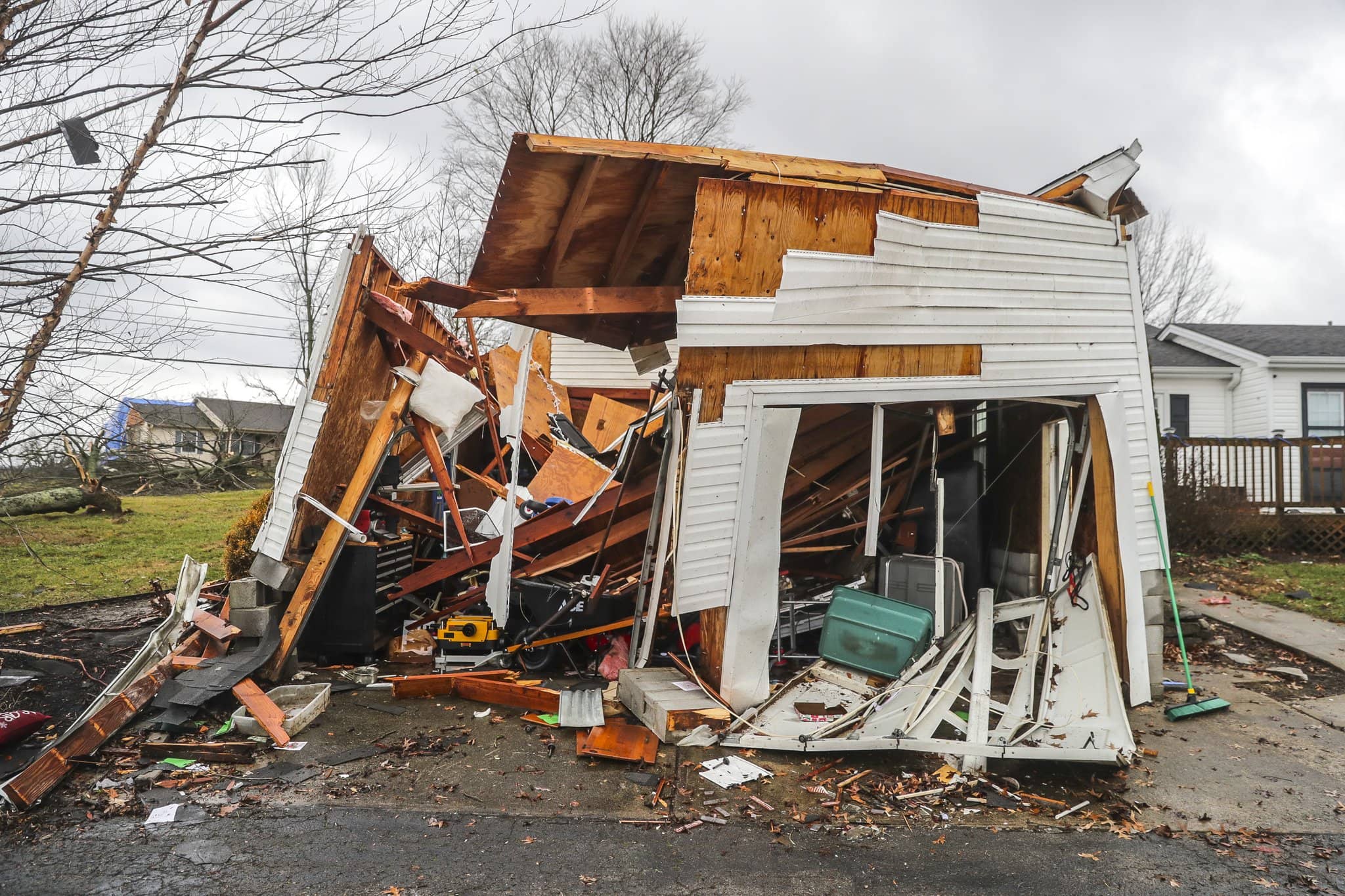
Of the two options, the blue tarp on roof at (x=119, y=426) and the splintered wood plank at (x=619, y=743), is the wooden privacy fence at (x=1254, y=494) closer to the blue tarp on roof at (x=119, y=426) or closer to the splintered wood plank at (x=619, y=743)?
the splintered wood plank at (x=619, y=743)

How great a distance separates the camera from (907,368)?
5816mm

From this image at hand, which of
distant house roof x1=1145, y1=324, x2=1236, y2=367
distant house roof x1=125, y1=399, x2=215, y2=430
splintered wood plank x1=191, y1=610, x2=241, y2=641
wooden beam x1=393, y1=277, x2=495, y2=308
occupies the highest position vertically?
distant house roof x1=1145, y1=324, x2=1236, y2=367

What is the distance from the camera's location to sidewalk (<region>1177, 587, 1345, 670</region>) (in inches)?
300

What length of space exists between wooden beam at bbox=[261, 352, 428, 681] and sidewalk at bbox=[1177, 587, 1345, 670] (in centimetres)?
830

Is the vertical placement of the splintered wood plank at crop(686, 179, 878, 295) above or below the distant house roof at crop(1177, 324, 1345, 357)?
below

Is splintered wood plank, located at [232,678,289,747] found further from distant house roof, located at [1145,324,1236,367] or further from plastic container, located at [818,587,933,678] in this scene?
distant house roof, located at [1145,324,1236,367]

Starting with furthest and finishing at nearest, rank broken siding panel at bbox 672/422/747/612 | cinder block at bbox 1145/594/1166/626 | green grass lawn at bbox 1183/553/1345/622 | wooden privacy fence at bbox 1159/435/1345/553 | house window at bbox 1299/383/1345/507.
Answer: house window at bbox 1299/383/1345/507 < wooden privacy fence at bbox 1159/435/1345/553 < green grass lawn at bbox 1183/553/1345/622 < cinder block at bbox 1145/594/1166/626 < broken siding panel at bbox 672/422/747/612

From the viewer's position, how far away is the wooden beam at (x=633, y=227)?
5504mm

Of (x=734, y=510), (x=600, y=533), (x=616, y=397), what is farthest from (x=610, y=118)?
(x=734, y=510)

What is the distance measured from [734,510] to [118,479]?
3.54 meters

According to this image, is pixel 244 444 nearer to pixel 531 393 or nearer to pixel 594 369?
pixel 531 393

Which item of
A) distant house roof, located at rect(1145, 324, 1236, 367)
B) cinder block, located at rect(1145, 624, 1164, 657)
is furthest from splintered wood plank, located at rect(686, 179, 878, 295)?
distant house roof, located at rect(1145, 324, 1236, 367)

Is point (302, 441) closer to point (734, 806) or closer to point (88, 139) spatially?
point (88, 139)

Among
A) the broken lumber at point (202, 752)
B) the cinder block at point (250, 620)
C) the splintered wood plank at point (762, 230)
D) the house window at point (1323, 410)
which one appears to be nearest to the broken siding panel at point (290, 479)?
the cinder block at point (250, 620)
